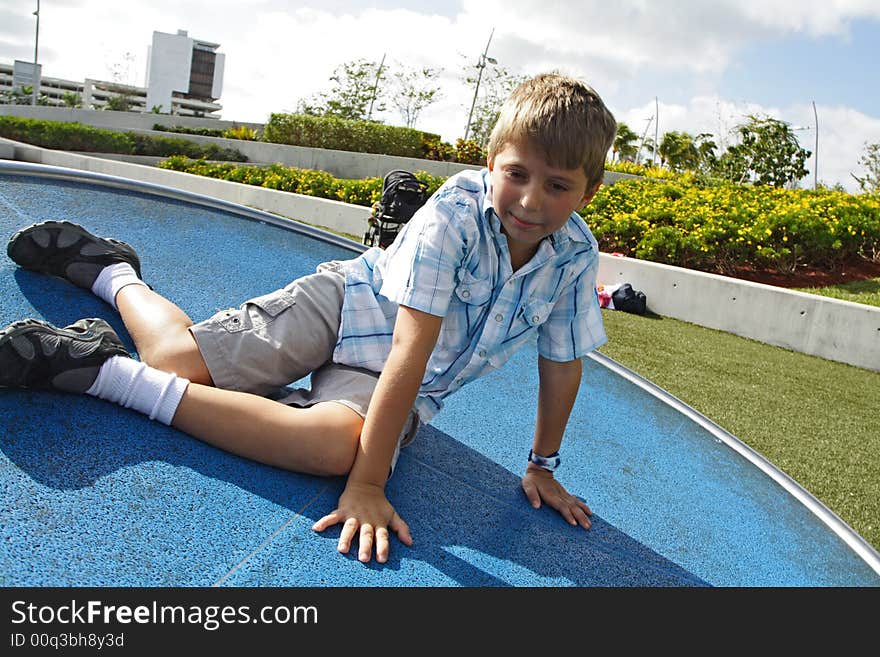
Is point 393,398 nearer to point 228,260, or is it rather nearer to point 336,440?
point 336,440

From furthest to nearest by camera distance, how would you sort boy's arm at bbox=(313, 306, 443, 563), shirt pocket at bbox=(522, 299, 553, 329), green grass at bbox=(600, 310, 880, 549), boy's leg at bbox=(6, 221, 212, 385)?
green grass at bbox=(600, 310, 880, 549), boy's leg at bbox=(6, 221, 212, 385), shirt pocket at bbox=(522, 299, 553, 329), boy's arm at bbox=(313, 306, 443, 563)

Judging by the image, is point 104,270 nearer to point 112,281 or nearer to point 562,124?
point 112,281

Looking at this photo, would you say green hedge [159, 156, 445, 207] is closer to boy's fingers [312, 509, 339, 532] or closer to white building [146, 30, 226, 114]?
boy's fingers [312, 509, 339, 532]

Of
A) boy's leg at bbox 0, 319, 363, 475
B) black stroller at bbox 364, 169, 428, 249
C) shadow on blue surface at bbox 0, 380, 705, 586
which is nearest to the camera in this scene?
shadow on blue surface at bbox 0, 380, 705, 586

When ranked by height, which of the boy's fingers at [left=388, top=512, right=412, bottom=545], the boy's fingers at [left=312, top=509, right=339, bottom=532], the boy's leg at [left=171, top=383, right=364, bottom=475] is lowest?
the boy's fingers at [left=388, top=512, right=412, bottom=545]

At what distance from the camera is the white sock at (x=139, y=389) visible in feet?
7.43

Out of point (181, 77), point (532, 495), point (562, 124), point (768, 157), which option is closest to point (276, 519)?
point (532, 495)

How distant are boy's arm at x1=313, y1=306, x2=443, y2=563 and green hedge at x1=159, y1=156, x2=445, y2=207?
8630 mm

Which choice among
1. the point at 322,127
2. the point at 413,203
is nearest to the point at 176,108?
the point at 322,127

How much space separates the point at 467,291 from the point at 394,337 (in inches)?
11.6

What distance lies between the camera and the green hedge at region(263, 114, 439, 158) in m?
20.2

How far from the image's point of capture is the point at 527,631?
6.13 feet

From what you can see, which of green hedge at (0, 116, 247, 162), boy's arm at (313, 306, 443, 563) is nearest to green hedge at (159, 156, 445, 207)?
green hedge at (0, 116, 247, 162)

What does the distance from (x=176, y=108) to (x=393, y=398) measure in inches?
4211
